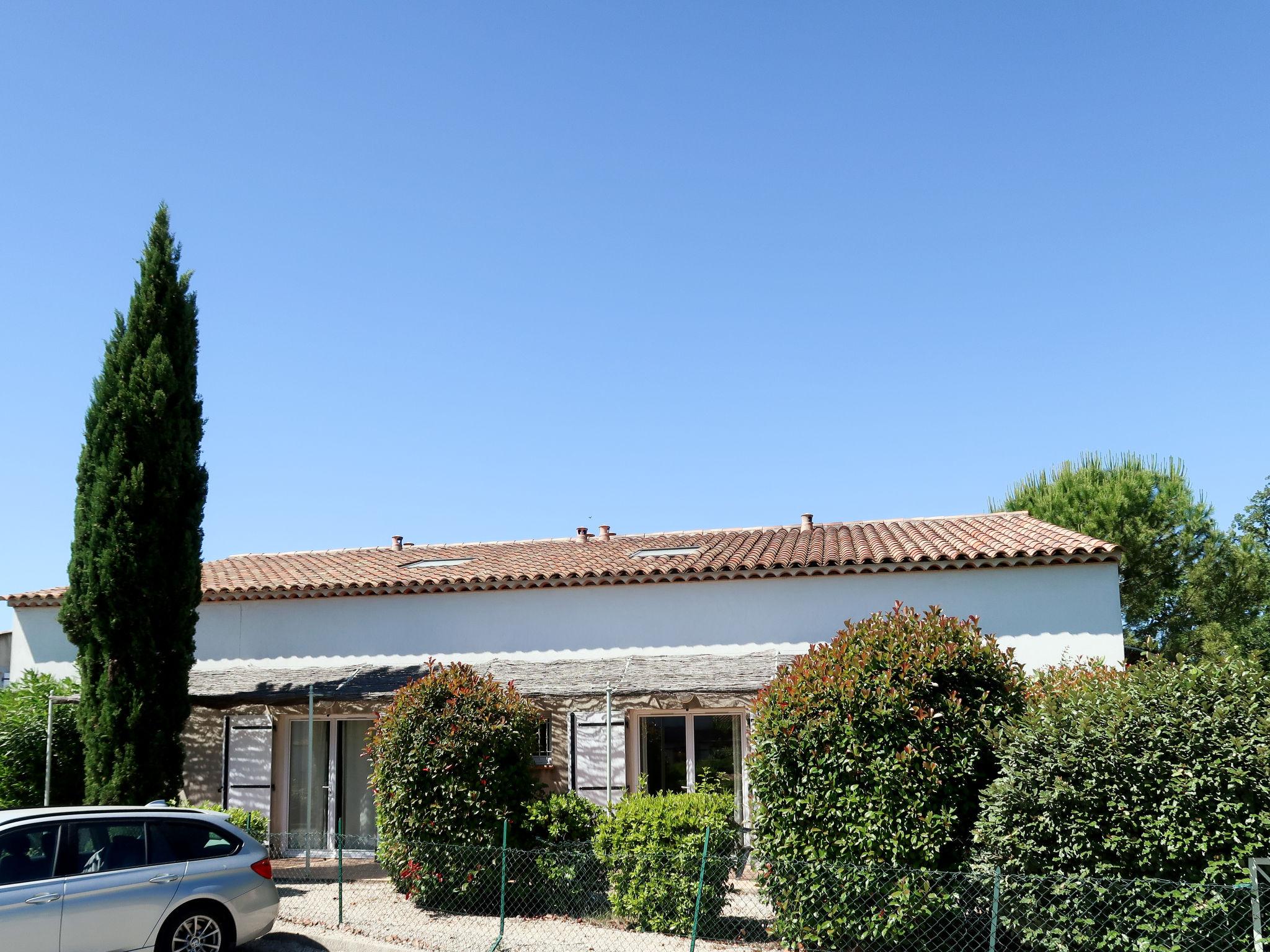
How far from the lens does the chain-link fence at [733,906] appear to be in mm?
7703

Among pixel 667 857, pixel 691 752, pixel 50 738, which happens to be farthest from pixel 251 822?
pixel 667 857

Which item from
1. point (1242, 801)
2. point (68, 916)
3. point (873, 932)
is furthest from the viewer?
point (873, 932)

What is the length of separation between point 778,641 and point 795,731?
6.45 m

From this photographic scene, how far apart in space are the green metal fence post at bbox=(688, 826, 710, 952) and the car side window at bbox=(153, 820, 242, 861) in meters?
4.28

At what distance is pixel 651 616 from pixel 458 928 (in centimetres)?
661

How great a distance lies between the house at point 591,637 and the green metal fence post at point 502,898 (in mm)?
3276

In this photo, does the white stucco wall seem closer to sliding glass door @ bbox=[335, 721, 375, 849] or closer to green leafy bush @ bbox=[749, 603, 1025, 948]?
sliding glass door @ bbox=[335, 721, 375, 849]

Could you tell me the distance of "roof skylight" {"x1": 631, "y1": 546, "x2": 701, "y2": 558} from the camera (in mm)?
18750

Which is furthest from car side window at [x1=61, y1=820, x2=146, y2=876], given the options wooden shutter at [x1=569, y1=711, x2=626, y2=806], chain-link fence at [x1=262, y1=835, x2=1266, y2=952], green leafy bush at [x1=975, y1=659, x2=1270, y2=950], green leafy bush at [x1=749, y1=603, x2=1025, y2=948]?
wooden shutter at [x1=569, y1=711, x2=626, y2=806]

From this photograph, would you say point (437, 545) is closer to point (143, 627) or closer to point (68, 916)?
point (143, 627)

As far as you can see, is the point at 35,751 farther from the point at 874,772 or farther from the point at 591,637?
the point at 874,772

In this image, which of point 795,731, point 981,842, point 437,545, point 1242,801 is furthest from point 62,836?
point 437,545

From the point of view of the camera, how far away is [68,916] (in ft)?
27.2

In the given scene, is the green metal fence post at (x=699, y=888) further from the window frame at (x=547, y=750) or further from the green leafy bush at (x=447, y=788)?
the window frame at (x=547, y=750)
